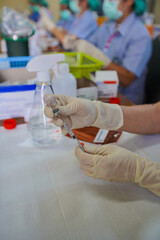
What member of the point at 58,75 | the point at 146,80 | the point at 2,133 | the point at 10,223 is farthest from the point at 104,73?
the point at 10,223

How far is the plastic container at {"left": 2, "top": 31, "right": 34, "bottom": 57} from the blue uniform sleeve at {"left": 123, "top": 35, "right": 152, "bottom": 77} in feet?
2.52

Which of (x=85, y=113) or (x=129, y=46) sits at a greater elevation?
(x=129, y=46)

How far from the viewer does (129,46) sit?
1644 millimetres

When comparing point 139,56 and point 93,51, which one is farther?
point 93,51

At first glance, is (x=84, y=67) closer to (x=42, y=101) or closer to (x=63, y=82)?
(x=63, y=82)

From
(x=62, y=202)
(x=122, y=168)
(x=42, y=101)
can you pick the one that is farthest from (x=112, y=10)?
(x=62, y=202)

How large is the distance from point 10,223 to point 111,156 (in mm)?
285

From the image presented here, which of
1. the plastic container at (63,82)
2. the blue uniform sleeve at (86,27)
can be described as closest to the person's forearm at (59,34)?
the blue uniform sleeve at (86,27)

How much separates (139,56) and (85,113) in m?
1.08

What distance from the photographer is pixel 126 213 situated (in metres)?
0.46

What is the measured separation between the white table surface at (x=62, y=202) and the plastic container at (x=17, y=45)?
92 centimetres

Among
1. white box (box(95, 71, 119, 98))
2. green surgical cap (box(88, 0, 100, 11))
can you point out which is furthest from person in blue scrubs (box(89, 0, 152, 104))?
green surgical cap (box(88, 0, 100, 11))

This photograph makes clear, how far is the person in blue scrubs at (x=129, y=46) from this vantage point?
5.09 feet

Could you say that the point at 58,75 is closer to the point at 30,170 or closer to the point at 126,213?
the point at 30,170
